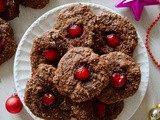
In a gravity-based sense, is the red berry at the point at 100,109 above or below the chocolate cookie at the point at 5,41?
below

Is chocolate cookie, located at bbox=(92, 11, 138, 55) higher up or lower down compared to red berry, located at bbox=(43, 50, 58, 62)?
higher up

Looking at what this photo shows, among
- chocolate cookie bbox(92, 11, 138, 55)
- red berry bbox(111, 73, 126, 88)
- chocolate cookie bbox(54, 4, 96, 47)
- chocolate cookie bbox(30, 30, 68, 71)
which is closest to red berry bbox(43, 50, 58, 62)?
chocolate cookie bbox(30, 30, 68, 71)

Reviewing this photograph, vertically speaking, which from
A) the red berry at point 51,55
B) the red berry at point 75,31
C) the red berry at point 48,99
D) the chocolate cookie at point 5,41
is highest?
the red berry at point 75,31

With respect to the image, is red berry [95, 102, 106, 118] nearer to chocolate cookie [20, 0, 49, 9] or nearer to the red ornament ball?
the red ornament ball

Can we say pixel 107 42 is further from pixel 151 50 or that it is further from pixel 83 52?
pixel 151 50

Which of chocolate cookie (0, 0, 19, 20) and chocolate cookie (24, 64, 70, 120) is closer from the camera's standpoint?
chocolate cookie (24, 64, 70, 120)

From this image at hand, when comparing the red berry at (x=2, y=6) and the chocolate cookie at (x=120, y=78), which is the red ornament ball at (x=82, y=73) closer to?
the chocolate cookie at (x=120, y=78)

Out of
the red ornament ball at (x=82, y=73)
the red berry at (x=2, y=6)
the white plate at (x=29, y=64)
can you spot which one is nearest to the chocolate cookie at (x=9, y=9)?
the red berry at (x=2, y=6)

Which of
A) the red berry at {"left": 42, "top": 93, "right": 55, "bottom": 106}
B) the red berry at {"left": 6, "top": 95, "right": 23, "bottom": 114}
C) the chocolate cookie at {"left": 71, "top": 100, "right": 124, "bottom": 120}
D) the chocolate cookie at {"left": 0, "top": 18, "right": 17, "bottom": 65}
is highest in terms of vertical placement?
the chocolate cookie at {"left": 0, "top": 18, "right": 17, "bottom": 65}
